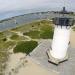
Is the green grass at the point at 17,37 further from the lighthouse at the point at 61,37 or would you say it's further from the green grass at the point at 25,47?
the lighthouse at the point at 61,37

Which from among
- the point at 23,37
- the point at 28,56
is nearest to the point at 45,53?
the point at 28,56

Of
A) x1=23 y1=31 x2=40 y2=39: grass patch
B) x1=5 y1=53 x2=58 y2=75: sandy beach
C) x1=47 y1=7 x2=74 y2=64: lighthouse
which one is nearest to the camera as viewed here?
x1=5 y1=53 x2=58 y2=75: sandy beach

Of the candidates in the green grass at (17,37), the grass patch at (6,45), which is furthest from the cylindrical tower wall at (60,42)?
the green grass at (17,37)

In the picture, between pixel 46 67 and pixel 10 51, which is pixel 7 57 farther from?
pixel 46 67

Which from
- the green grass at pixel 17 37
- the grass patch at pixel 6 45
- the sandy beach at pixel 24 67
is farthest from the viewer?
the green grass at pixel 17 37

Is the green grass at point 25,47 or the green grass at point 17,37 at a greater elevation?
the green grass at point 25,47

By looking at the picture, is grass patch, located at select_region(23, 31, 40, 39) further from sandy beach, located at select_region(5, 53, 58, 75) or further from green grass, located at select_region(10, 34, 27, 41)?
sandy beach, located at select_region(5, 53, 58, 75)

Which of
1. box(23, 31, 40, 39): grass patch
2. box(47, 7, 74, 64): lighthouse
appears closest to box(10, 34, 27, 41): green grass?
box(23, 31, 40, 39): grass patch
